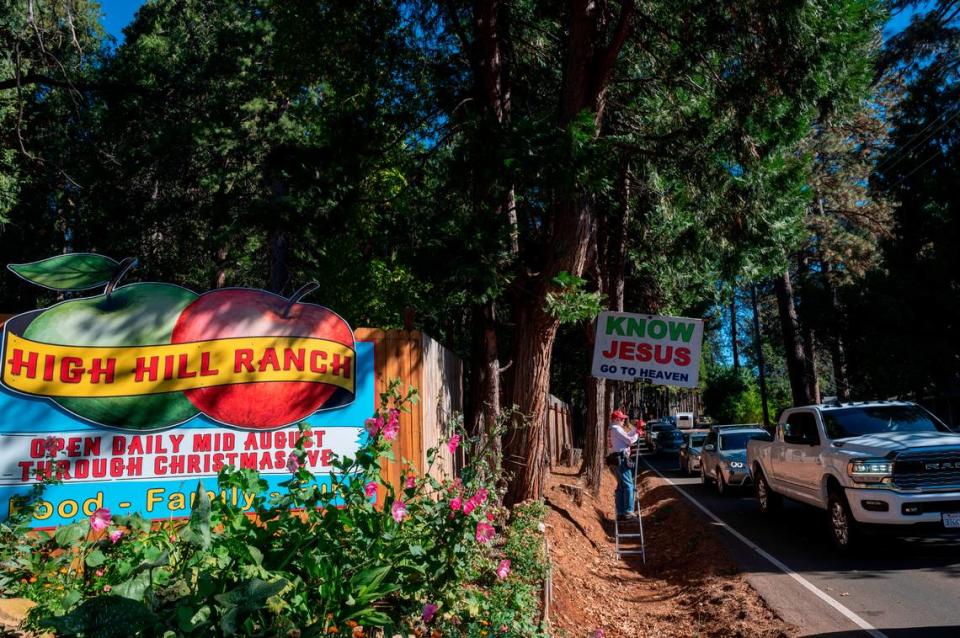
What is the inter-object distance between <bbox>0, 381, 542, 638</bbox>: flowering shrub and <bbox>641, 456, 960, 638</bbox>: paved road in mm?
4176

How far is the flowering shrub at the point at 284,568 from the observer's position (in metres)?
3.25

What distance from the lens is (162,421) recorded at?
23.1 feet

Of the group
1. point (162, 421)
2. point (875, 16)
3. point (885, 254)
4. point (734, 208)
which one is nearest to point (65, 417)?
point (162, 421)

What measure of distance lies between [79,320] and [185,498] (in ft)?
6.25

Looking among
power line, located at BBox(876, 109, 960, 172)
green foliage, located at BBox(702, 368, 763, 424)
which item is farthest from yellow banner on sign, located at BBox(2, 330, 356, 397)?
green foliage, located at BBox(702, 368, 763, 424)

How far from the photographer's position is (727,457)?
1852cm

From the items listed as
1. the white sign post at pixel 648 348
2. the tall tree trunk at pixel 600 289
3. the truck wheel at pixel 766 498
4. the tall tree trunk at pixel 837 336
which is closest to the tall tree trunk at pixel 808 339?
the tall tree trunk at pixel 837 336

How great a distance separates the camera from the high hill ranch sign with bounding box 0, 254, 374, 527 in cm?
680

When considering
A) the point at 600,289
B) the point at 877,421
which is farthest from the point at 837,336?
the point at 877,421

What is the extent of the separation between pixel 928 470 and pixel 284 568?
8.46 m

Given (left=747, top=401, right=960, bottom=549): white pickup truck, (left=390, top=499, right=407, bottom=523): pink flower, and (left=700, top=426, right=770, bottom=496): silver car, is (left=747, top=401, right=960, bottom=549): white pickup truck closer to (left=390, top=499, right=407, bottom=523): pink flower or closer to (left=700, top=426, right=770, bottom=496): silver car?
(left=700, top=426, right=770, bottom=496): silver car

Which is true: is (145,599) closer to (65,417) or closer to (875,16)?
(65,417)

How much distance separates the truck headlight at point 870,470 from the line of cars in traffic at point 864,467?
11mm

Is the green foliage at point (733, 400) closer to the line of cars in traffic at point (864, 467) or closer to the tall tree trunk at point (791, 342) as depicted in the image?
the tall tree trunk at point (791, 342)
